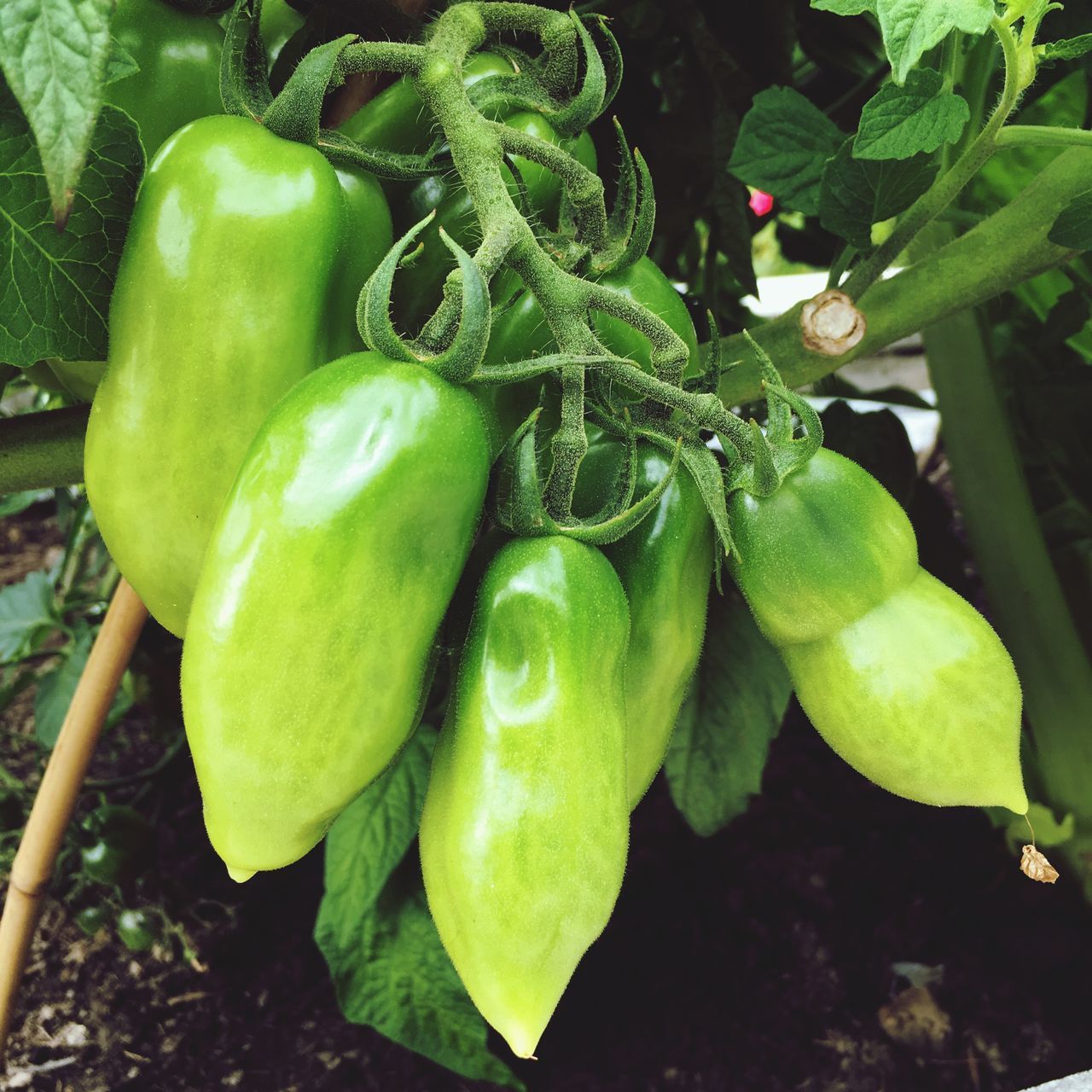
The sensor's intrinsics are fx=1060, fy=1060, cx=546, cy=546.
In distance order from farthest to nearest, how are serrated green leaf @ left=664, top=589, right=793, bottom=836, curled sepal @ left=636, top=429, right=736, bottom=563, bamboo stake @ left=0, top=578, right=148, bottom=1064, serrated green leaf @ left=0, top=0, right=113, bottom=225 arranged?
1. serrated green leaf @ left=664, top=589, right=793, bottom=836
2. bamboo stake @ left=0, top=578, right=148, bottom=1064
3. curled sepal @ left=636, top=429, right=736, bottom=563
4. serrated green leaf @ left=0, top=0, right=113, bottom=225

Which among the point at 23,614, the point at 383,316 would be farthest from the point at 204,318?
the point at 23,614

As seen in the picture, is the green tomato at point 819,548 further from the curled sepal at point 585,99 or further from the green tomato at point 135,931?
the green tomato at point 135,931

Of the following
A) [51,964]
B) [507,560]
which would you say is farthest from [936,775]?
[51,964]

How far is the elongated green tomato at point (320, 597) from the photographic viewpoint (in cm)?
39

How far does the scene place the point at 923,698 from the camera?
458 mm

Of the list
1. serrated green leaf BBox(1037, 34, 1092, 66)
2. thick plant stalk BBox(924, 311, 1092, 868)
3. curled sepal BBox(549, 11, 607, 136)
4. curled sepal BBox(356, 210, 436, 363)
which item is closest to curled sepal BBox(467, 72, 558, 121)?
curled sepal BBox(549, 11, 607, 136)

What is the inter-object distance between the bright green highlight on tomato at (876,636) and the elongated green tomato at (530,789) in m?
0.08

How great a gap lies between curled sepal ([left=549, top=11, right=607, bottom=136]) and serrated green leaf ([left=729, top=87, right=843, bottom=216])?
18 cm

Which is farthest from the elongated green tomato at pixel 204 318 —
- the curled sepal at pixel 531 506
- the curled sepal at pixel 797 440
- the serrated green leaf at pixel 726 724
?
the serrated green leaf at pixel 726 724

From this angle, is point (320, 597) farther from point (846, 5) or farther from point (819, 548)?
point (846, 5)

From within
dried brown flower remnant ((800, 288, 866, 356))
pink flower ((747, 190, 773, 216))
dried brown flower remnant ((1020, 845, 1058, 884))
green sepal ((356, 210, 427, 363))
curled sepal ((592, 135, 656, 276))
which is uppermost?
green sepal ((356, 210, 427, 363))

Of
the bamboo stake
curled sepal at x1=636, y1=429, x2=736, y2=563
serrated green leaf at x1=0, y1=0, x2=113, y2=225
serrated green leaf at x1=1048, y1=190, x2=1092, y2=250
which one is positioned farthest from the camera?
the bamboo stake

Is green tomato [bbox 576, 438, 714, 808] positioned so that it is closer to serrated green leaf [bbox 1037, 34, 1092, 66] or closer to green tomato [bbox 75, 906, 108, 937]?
serrated green leaf [bbox 1037, 34, 1092, 66]

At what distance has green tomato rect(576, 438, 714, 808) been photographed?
49 centimetres
